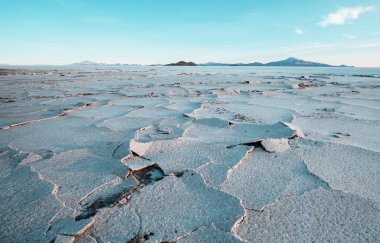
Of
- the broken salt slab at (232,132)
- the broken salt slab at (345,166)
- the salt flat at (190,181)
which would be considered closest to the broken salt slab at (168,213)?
the salt flat at (190,181)

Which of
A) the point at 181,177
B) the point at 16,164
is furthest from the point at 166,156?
the point at 16,164

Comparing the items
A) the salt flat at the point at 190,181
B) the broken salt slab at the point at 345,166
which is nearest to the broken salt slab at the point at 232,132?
the salt flat at the point at 190,181

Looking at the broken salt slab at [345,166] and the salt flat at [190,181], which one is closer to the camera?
the salt flat at [190,181]

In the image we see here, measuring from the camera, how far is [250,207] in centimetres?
122

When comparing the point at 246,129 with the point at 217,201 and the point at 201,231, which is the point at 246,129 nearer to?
the point at 217,201

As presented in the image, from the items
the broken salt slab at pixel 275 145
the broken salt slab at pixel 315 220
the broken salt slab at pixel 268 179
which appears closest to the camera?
the broken salt slab at pixel 315 220

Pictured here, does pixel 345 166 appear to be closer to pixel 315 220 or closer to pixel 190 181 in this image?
pixel 315 220

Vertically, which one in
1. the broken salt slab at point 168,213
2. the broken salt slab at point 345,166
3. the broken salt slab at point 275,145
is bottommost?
the broken salt slab at point 168,213

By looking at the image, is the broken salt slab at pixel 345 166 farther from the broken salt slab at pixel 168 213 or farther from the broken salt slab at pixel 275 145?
the broken salt slab at pixel 168 213

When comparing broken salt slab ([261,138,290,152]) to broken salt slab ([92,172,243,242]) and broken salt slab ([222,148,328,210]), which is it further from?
broken salt slab ([92,172,243,242])

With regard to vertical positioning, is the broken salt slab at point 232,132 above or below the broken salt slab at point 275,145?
below

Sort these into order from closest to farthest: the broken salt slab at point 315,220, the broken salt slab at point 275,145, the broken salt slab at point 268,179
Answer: the broken salt slab at point 315,220 → the broken salt slab at point 268,179 → the broken salt slab at point 275,145

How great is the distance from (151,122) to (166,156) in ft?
3.28

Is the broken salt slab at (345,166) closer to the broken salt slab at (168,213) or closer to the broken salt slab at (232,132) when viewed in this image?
the broken salt slab at (232,132)
